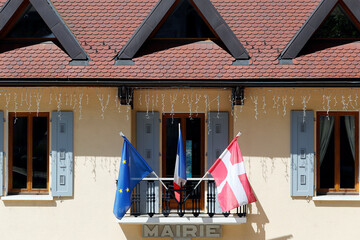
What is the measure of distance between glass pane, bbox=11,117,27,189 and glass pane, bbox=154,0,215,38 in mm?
3857

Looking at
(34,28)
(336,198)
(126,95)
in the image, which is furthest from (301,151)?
(34,28)

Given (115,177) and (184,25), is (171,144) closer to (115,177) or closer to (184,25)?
(115,177)

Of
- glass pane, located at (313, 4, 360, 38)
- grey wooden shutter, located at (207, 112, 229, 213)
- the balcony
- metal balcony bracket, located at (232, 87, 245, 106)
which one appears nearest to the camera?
the balcony

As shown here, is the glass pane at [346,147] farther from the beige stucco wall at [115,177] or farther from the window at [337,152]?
the beige stucco wall at [115,177]

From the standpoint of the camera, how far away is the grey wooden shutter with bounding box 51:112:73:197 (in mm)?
12688

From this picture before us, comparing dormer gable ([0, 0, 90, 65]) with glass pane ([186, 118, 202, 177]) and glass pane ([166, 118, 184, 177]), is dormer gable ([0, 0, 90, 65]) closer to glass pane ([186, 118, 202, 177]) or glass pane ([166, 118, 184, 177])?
glass pane ([166, 118, 184, 177])

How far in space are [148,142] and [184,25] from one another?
2.93 metres

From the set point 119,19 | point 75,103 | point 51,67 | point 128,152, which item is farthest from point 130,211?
point 119,19

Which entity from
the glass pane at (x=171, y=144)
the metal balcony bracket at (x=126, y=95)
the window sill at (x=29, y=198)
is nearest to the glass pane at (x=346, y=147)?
the glass pane at (x=171, y=144)

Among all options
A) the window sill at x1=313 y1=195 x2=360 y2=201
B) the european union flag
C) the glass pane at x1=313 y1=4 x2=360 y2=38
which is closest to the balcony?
the european union flag

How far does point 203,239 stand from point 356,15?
6232mm

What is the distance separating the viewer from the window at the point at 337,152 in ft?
42.2

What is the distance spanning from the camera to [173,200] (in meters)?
13.1

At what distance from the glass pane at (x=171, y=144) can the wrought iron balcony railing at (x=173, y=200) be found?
0.38 m
